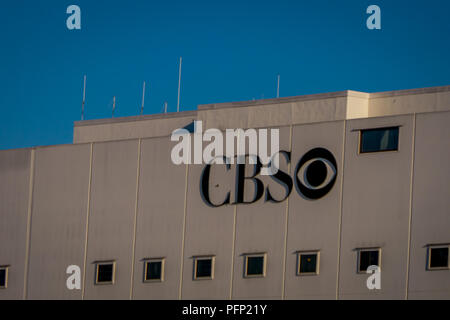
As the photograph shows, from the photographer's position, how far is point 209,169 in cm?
5441

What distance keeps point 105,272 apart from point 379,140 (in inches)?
686

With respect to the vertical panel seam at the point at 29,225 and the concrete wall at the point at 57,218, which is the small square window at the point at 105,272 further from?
the vertical panel seam at the point at 29,225

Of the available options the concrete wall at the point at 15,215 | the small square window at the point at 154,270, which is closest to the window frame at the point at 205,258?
the small square window at the point at 154,270

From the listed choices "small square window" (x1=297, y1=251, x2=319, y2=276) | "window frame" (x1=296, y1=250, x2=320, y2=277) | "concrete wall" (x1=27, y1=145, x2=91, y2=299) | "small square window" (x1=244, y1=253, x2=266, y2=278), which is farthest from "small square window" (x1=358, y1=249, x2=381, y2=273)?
"concrete wall" (x1=27, y1=145, x2=91, y2=299)

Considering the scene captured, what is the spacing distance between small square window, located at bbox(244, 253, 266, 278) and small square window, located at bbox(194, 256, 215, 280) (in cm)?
203

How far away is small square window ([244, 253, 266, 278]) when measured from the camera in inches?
2050

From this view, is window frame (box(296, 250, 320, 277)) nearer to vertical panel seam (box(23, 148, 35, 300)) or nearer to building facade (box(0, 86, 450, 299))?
building facade (box(0, 86, 450, 299))

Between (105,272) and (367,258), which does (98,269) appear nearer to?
(105,272)

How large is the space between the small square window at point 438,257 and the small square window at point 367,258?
8.34 feet

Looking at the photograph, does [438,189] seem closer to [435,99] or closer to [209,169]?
[435,99]

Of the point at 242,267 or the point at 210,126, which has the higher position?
the point at 210,126

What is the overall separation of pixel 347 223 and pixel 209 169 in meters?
8.48

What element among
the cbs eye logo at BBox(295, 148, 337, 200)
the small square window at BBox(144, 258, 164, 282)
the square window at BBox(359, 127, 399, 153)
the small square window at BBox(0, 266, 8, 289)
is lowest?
the small square window at BBox(0, 266, 8, 289)
